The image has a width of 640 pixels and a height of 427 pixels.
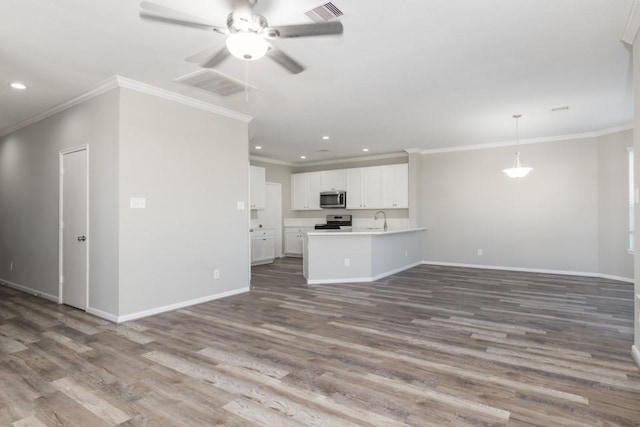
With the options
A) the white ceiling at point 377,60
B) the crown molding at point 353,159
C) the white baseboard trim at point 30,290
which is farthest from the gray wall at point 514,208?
the white baseboard trim at point 30,290

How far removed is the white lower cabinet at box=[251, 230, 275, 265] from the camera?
7.95m

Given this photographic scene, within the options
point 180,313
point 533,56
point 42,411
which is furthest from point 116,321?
point 533,56

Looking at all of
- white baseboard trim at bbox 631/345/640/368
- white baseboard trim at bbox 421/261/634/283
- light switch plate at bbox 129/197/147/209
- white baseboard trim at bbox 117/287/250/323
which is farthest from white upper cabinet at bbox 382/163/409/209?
light switch plate at bbox 129/197/147/209

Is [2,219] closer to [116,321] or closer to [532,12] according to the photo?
[116,321]

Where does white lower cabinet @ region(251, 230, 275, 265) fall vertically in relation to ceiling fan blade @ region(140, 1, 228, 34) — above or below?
below

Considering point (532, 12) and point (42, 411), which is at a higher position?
point (532, 12)

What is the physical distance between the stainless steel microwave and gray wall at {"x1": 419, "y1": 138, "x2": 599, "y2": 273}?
1903 mm

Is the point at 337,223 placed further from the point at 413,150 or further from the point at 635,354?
the point at 635,354

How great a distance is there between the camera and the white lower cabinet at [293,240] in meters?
9.28

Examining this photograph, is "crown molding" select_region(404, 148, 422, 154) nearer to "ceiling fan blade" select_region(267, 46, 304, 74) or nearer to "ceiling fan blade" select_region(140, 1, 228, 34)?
"ceiling fan blade" select_region(267, 46, 304, 74)

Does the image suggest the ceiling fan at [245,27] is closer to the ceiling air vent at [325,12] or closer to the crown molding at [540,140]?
the ceiling air vent at [325,12]

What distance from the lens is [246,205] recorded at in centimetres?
524

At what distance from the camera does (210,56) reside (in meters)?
2.52

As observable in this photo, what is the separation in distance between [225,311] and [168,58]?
2.78m
